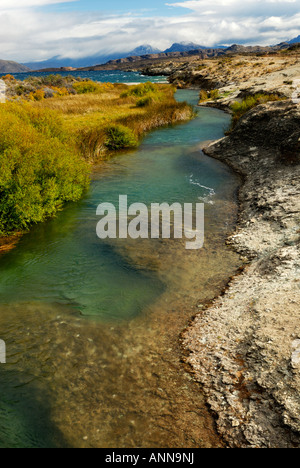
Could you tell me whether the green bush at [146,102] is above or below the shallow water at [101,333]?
above

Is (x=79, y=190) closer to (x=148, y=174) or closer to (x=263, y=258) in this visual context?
(x=148, y=174)

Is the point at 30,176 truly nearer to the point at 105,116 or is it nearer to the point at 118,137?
the point at 118,137

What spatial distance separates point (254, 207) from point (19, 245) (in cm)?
1028

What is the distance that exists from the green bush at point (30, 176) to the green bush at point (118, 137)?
32.4 feet

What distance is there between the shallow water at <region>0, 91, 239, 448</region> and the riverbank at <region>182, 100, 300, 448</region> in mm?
441

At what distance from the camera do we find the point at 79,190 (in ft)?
47.7

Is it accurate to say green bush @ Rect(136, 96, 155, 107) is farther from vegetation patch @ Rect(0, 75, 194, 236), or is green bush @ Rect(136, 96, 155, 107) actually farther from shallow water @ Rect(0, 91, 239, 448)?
shallow water @ Rect(0, 91, 239, 448)

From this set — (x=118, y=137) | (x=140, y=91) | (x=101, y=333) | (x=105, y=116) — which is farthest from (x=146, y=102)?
(x=101, y=333)

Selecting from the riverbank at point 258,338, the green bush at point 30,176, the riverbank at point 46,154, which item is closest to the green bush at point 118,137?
the riverbank at point 46,154

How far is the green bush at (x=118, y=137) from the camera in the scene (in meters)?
Result: 23.9

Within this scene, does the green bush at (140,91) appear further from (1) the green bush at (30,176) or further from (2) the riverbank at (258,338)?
(2) the riverbank at (258,338)

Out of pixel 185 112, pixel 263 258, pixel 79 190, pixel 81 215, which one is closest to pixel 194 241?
A: pixel 263 258

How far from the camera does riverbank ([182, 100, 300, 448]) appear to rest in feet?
16.2

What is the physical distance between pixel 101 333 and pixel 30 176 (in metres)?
7.05
